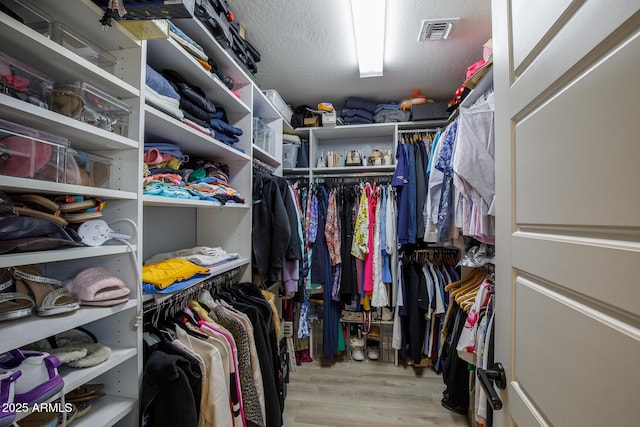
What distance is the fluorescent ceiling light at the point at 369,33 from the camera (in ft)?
4.50

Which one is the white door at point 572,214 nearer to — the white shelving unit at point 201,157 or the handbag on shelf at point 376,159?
the white shelving unit at point 201,157

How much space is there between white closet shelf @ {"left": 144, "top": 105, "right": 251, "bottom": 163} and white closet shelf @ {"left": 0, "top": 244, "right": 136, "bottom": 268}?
1.61ft

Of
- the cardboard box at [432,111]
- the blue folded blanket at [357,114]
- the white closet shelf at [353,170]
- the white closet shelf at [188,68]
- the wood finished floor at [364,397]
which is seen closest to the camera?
the white closet shelf at [188,68]

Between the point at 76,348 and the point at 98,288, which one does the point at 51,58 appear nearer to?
the point at 98,288

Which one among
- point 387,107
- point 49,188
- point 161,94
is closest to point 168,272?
point 49,188

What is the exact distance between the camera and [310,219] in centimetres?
227

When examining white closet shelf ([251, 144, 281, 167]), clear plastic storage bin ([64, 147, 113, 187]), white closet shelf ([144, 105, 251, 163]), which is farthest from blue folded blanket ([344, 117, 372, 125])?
clear plastic storage bin ([64, 147, 113, 187])

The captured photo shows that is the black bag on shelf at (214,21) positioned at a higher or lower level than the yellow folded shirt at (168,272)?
higher

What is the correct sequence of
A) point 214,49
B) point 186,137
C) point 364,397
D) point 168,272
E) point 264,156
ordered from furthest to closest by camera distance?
point 264,156, point 364,397, point 214,49, point 186,137, point 168,272

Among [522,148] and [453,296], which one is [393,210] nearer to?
[453,296]

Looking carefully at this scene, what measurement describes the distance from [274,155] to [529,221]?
1.86 meters

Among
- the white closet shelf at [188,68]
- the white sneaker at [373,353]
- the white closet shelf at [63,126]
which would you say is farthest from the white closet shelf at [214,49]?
the white sneaker at [373,353]

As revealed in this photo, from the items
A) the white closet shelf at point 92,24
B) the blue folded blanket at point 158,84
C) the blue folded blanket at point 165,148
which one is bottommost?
the blue folded blanket at point 165,148

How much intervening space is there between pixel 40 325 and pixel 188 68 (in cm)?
113
